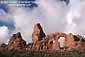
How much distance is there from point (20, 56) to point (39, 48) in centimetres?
2217

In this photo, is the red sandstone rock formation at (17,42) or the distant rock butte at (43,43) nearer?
the distant rock butte at (43,43)

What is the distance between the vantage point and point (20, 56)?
53.7 metres

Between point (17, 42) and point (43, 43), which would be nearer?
point (17, 42)

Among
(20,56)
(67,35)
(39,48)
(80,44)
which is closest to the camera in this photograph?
(20,56)

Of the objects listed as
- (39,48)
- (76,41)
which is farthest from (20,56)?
(76,41)

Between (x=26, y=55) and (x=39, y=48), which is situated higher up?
(x=26, y=55)

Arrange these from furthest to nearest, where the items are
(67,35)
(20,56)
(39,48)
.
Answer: (67,35)
(39,48)
(20,56)

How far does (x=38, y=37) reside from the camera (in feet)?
274

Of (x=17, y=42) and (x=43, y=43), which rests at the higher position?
(x=17, y=42)

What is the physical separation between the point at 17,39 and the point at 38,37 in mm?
9344

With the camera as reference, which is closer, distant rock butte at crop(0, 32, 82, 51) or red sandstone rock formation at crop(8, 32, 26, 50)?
distant rock butte at crop(0, 32, 82, 51)

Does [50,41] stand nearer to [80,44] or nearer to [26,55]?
[80,44]

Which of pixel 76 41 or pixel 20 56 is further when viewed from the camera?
pixel 76 41

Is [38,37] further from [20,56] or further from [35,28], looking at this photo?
[20,56]
